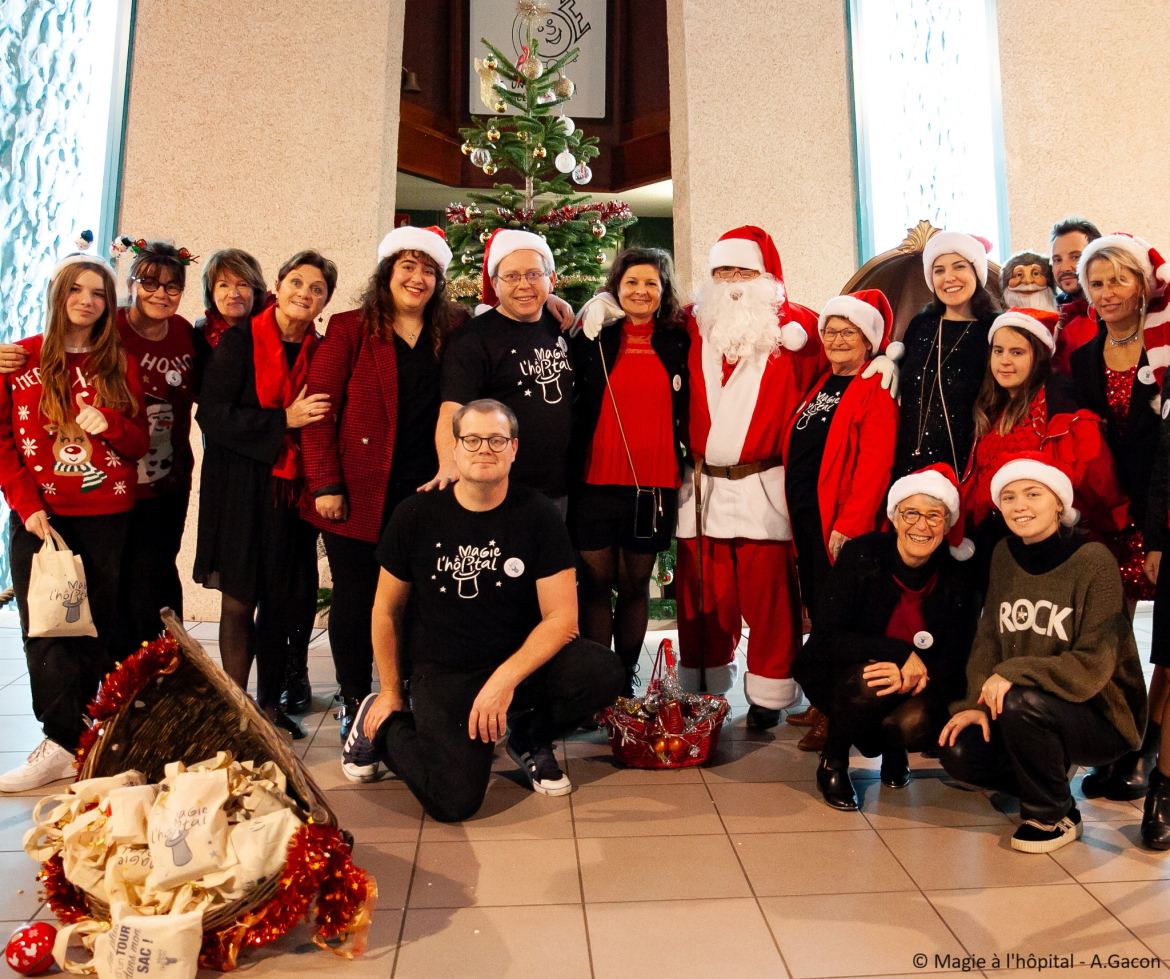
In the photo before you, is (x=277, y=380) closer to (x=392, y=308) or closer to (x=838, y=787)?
(x=392, y=308)

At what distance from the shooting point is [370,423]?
10.1 feet

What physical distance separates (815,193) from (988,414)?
2.95 m

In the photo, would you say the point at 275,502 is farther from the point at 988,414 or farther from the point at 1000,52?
the point at 1000,52

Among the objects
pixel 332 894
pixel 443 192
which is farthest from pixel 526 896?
pixel 443 192

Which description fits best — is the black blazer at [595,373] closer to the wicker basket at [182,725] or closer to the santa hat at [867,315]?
the santa hat at [867,315]

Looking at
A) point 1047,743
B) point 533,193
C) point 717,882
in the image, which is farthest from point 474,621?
point 533,193

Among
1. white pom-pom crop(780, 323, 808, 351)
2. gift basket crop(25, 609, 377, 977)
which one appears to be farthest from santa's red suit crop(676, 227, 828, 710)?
gift basket crop(25, 609, 377, 977)

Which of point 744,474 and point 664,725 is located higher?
point 744,474

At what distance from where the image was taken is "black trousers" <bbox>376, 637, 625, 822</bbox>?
8.46 ft

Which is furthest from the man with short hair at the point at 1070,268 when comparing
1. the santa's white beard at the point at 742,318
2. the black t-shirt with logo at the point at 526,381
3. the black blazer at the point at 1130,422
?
the black t-shirt with logo at the point at 526,381

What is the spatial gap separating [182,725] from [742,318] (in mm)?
2052

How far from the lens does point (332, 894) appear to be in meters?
1.87

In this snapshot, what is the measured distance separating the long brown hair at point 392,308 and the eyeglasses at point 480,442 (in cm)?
65

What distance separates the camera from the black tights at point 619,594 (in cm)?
325
